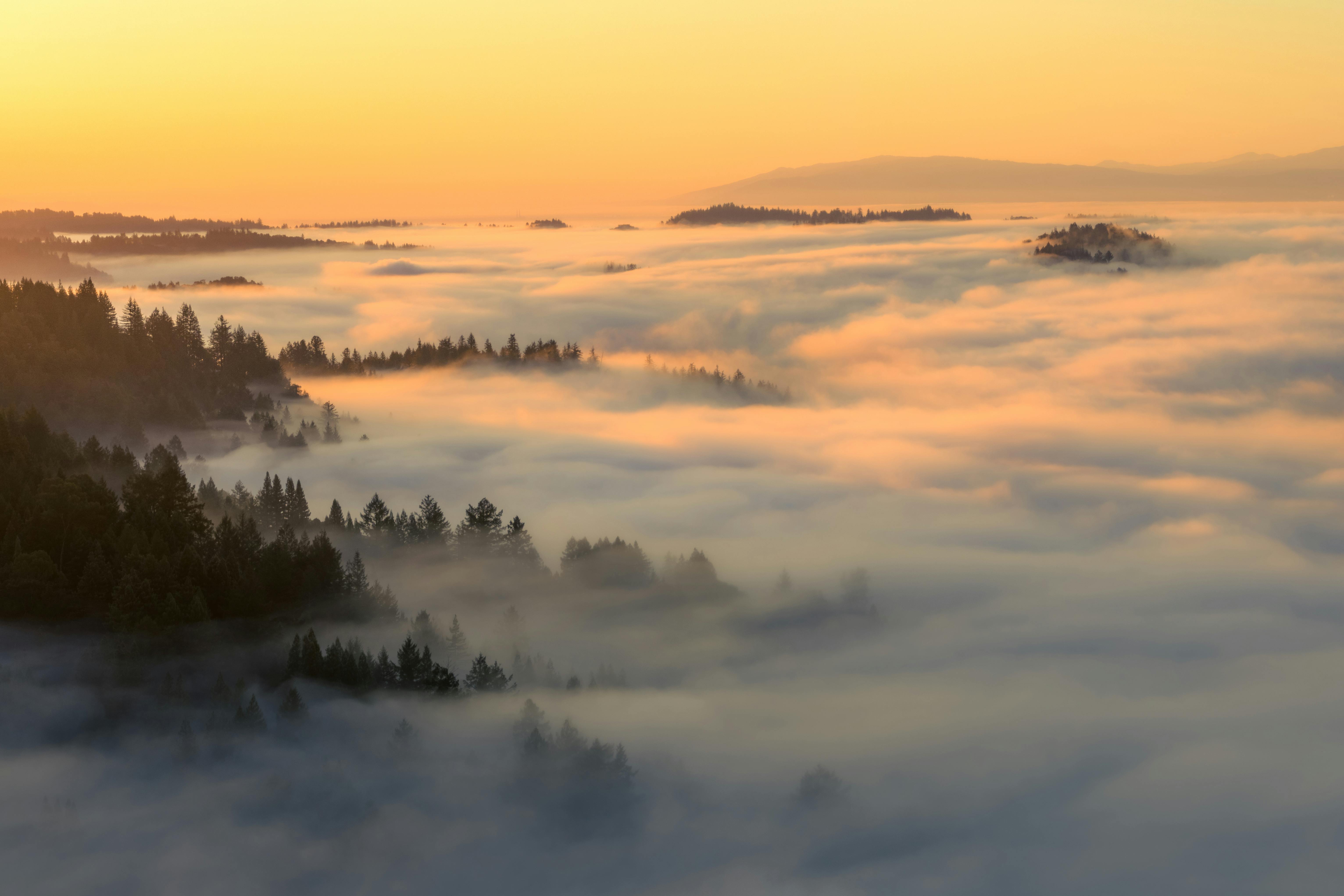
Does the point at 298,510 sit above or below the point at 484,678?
above

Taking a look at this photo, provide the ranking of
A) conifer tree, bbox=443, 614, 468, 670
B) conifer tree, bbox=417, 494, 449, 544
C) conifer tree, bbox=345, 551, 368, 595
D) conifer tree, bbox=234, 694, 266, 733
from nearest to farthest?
conifer tree, bbox=234, 694, 266, 733 → conifer tree, bbox=345, 551, 368, 595 → conifer tree, bbox=443, 614, 468, 670 → conifer tree, bbox=417, 494, 449, 544

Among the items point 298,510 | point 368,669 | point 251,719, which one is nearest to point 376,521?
point 298,510

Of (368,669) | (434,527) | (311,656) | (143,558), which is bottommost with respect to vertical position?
(368,669)

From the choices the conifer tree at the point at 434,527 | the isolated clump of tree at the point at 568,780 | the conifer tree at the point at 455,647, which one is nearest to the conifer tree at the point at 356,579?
the conifer tree at the point at 455,647

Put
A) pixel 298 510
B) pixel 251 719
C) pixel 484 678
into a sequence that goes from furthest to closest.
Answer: pixel 298 510 < pixel 484 678 < pixel 251 719

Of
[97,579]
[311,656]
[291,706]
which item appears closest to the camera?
[97,579]

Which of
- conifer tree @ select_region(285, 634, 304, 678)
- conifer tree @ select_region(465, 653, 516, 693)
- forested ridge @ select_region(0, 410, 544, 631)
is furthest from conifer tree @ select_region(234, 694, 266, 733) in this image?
conifer tree @ select_region(465, 653, 516, 693)

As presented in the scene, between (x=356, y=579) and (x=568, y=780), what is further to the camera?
(x=568, y=780)

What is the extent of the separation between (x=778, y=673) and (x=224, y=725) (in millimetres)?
108653

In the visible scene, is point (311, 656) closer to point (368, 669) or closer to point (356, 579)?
point (368, 669)

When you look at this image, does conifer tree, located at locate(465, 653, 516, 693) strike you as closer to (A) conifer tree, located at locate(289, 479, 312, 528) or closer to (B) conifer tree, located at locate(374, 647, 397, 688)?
(B) conifer tree, located at locate(374, 647, 397, 688)

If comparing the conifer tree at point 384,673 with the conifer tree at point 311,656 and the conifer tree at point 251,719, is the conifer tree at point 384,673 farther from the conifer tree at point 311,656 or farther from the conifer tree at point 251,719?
the conifer tree at point 251,719

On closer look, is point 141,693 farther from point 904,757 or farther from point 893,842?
point 904,757

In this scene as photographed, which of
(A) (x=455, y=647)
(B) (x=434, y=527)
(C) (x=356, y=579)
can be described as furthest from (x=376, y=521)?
(C) (x=356, y=579)
